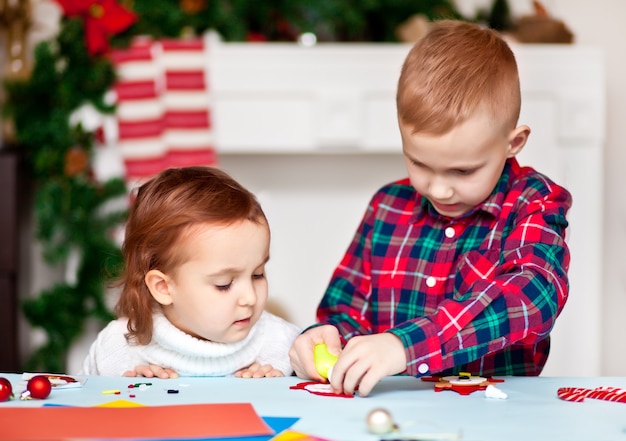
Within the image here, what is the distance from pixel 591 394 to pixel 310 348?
14.3 inches

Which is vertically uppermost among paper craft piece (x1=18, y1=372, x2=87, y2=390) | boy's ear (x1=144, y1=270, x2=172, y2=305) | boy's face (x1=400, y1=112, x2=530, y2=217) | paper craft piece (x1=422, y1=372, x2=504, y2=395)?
boy's face (x1=400, y1=112, x2=530, y2=217)

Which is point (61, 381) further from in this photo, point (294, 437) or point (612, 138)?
point (612, 138)

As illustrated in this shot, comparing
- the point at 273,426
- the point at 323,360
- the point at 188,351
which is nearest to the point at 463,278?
the point at 323,360

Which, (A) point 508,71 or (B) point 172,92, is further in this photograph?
(B) point 172,92

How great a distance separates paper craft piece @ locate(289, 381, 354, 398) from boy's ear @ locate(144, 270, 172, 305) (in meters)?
0.28

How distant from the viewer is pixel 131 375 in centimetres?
128

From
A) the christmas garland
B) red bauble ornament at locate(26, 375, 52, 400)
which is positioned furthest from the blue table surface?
the christmas garland

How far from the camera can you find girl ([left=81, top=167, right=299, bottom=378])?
49.6 inches

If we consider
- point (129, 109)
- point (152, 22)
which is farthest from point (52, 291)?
point (152, 22)

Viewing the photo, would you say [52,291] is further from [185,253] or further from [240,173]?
[185,253]

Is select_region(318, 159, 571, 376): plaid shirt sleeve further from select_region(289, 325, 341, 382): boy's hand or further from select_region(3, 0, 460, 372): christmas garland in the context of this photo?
select_region(3, 0, 460, 372): christmas garland

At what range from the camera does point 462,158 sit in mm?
1236

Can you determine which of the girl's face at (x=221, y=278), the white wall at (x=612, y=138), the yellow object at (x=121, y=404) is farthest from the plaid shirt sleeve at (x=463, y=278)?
the white wall at (x=612, y=138)

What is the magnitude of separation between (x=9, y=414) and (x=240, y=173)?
2.12 m
